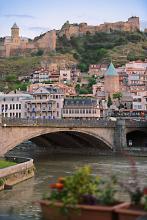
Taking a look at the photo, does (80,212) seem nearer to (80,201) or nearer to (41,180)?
(80,201)

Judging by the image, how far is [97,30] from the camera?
485 ft

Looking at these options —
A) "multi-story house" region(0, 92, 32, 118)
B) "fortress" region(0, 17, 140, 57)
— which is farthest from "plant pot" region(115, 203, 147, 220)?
A: "fortress" region(0, 17, 140, 57)

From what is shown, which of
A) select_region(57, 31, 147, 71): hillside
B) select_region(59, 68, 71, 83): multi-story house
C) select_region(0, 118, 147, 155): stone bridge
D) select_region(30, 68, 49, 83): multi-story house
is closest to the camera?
select_region(0, 118, 147, 155): stone bridge

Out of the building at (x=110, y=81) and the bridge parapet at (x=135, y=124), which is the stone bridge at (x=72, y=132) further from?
the building at (x=110, y=81)

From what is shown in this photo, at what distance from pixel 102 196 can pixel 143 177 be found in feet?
78.5

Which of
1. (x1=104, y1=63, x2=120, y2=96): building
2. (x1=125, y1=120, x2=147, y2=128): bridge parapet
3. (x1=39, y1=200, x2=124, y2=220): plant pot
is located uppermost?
(x1=104, y1=63, x2=120, y2=96): building

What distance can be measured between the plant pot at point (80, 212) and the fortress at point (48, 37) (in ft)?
431

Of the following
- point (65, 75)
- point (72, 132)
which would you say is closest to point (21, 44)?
point (65, 75)

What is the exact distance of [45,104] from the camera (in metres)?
82.6

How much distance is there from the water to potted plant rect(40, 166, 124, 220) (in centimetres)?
209

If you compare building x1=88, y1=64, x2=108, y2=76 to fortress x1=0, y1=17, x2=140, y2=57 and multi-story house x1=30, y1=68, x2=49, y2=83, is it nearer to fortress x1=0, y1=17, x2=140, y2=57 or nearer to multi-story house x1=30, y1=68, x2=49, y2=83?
multi-story house x1=30, y1=68, x2=49, y2=83

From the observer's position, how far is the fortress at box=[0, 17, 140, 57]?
140375mm

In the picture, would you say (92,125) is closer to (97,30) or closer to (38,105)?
(38,105)

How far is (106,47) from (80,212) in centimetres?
13537
